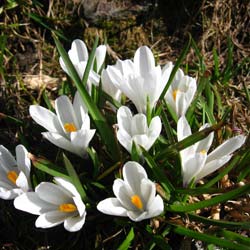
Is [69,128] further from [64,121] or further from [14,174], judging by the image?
[14,174]

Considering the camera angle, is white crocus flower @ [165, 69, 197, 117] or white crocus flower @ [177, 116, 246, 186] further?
white crocus flower @ [165, 69, 197, 117]

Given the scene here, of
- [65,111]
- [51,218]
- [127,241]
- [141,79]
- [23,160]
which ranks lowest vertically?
[127,241]

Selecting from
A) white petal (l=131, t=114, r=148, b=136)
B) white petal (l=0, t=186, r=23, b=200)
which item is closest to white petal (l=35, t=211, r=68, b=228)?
white petal (l=0, t=186, r=23, b=200)

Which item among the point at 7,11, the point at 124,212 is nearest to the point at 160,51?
the point at 7,11

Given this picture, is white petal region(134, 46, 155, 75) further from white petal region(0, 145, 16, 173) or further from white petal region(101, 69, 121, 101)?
white petal region(0, 145, 16, 173)

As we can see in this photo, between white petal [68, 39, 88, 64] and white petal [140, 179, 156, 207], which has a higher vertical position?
white petal [68, 39, 88, 64]

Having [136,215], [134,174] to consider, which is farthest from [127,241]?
[134,174]
